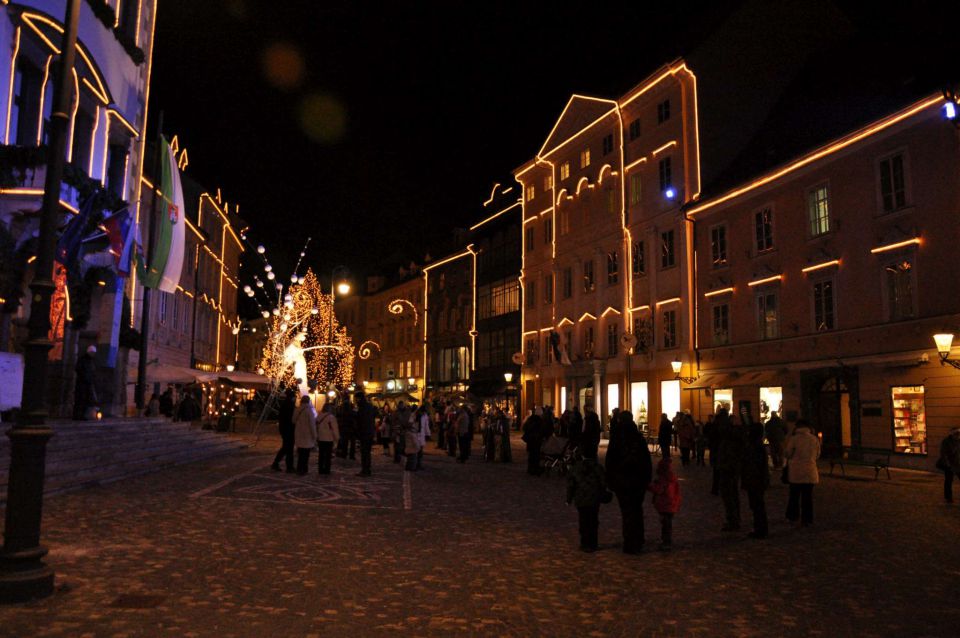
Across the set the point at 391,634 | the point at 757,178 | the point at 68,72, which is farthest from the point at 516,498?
the point at 757,178

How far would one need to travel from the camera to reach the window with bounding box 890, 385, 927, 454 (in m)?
22.4

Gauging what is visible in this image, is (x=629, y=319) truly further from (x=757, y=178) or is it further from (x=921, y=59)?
(x=921, y=59)

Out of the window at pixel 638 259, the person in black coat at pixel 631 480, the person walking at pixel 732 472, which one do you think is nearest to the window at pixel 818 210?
the window at pixel 638 259

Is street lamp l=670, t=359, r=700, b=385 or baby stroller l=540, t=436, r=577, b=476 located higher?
street lamp l=670, t=359, r=700, b=385

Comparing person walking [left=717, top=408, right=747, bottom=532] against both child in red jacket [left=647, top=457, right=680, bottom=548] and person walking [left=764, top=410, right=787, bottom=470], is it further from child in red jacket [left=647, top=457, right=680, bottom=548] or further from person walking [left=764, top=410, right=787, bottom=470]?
person walking [left=764, top=410, right=787, bottom=470]

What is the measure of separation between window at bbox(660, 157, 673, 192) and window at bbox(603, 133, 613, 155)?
16.4 ft

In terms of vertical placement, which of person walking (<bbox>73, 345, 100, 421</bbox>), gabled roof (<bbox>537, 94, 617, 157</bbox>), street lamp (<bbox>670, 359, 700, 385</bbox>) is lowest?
person walking (<bbox>73, 345, 100, 421</bbox>)

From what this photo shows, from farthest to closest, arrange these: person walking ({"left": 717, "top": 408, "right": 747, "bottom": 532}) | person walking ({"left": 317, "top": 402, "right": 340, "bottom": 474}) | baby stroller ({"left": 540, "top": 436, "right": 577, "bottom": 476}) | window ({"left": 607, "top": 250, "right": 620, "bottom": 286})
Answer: window ({"left": 607, "top": 250, "right": 620, "bottom": 286})
baby stroller ({"left": 540, "top": 436, "right": 577, "bottom": 476})
person walking ({"left": 317, "top": 402, "right": 340, "bottom": 474})
person walking ({"left": 717, "top": 408, "right": 747, "bottom": 532})

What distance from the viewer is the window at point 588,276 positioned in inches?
1690

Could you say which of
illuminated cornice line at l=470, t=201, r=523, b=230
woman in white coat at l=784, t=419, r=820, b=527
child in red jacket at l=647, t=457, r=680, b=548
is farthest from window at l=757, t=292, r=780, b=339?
illuminated cornice line at l=470, t=201, r=523, b=230

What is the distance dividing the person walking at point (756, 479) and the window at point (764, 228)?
20.1 meters

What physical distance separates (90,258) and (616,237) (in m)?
26.2

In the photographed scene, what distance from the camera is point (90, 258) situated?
873 inches

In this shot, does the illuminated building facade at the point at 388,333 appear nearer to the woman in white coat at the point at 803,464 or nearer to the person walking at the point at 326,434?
the person walking at the point at 326,434
